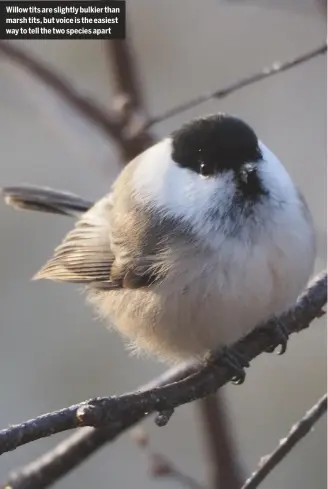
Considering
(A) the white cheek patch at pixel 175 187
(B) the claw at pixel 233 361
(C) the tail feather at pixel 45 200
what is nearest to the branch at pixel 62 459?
(B) the claw at pixel 233 361

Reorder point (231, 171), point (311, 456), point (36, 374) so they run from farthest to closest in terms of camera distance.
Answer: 1. point (36, 374)
2. point (311, 456)
3. point (231, 171)

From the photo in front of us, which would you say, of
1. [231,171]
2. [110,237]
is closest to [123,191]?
[110,237]

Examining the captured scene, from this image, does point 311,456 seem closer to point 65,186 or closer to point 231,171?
point 231,171

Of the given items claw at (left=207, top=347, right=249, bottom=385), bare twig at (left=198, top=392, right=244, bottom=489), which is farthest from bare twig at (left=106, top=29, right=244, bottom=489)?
claw at (left=207, top=347, right=249, bottom=385)

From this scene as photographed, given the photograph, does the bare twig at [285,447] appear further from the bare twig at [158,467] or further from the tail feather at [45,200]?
the tail feather at [45,200]

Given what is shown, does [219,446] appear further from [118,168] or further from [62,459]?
[118,168]

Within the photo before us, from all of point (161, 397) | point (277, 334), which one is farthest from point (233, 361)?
point (161, 397)
